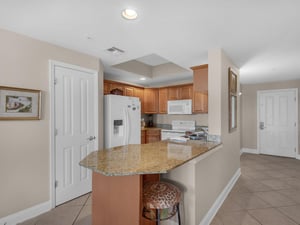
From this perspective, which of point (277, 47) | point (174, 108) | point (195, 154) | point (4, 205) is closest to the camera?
point (195, 154)

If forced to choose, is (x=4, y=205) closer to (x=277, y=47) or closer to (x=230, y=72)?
(x=230, y=72)

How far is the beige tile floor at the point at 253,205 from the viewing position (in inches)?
84.0

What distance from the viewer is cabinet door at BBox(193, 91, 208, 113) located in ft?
14.2

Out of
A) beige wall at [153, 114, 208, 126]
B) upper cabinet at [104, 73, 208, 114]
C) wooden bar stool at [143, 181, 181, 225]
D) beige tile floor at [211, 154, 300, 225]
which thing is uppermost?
upper cabinet at [104, 73, 208, 114]

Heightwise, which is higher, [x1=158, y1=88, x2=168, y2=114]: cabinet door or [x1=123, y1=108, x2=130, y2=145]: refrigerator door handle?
[x1=158, y1=88, x2=168, y2=114]: cabinet door

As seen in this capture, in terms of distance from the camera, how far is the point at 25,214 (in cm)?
214

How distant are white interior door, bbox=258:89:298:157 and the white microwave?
8.73 feet

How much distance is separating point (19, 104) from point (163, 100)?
3600mm

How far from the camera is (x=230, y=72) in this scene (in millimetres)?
2977

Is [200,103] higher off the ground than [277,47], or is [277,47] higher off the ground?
[277,47]

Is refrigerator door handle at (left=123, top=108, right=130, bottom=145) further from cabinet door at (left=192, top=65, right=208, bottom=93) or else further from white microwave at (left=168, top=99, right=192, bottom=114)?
white microwave at (left=168, top=99, right=192, bottom=114)

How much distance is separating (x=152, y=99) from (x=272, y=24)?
143 inches

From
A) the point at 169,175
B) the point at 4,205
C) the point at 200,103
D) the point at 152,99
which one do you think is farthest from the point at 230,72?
the point at 4,205

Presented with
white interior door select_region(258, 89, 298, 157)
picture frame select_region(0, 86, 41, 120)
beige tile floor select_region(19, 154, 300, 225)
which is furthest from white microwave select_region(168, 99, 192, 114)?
picture frame select_region(0, 86, 41, 120)
